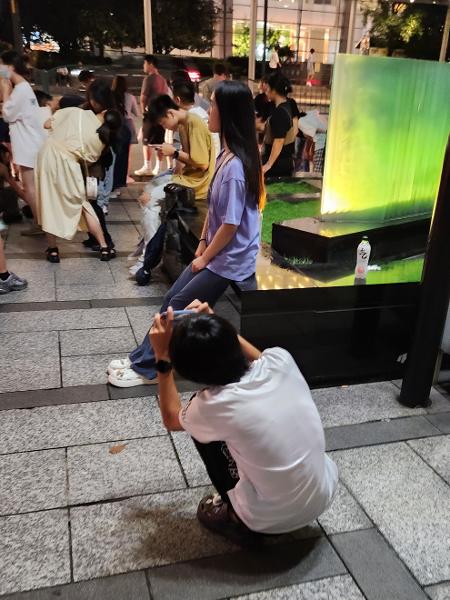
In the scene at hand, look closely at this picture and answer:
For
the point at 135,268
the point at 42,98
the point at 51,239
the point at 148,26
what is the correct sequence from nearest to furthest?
1. the point at 135,268
2. the point at 51,239
3. the point at 42,98
4. the point at 148,26

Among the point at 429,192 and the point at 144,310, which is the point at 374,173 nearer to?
the point at 429,192

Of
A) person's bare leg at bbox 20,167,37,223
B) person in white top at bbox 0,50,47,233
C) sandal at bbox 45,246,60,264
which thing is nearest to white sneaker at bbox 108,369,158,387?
sandal at bbox 45,246,60,264

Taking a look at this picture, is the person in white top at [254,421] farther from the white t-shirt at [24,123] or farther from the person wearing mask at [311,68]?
the person wearing mask at [311,68]

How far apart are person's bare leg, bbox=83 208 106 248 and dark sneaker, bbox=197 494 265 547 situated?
12.2ft

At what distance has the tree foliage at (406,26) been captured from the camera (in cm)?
1458

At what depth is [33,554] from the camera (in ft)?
6.68

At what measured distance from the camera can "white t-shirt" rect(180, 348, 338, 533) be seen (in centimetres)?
175

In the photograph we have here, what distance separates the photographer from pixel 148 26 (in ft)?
38.8

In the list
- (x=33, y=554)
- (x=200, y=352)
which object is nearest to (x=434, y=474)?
(x=200, y=352)

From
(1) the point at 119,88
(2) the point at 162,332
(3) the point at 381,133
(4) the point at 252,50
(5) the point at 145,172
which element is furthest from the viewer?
(4) the point at 252,50

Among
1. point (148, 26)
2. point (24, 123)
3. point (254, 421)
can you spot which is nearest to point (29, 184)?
point (24, 123)

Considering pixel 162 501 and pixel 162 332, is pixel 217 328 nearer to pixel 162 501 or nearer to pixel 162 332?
pixel 162 332

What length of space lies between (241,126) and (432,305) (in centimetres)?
141

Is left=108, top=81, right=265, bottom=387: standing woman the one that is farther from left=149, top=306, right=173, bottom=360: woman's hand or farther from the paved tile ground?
left=149, top=306, right=173, bottom=360: woman's hand
